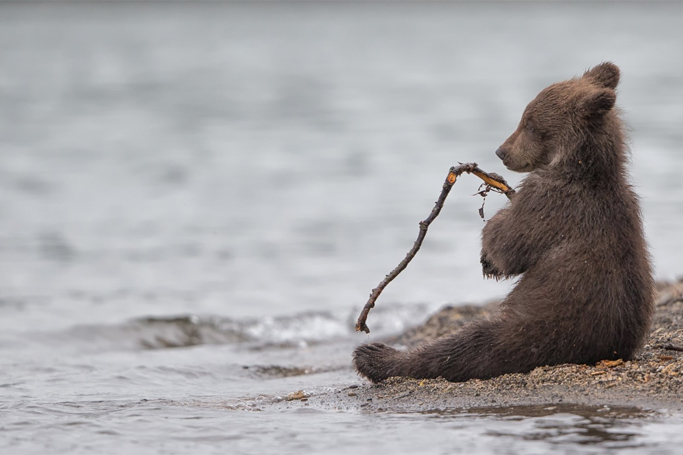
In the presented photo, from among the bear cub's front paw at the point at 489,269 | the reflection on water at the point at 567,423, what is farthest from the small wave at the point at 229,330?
the reflection on water at the point at 567,423

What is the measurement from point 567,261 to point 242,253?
1014cm

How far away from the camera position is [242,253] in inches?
606

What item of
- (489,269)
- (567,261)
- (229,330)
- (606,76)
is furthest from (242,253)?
(567,261)

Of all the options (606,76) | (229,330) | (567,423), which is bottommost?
(567,423)

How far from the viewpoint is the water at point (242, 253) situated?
17.6ft

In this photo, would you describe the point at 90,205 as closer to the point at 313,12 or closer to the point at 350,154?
the point at 350,154

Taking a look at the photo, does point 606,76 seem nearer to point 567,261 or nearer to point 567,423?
point 567,261

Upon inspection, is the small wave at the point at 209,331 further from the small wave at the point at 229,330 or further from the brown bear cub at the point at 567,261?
the brown bear cub at the point at 567,261

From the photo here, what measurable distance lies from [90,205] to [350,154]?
9.47 metres

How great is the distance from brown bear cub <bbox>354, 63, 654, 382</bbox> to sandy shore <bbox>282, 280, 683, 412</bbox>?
9 centimetres

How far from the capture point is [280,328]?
11.6 metres

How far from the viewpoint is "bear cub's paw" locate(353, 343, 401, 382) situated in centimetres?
630

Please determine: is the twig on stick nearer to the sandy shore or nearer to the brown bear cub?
the sandy shore

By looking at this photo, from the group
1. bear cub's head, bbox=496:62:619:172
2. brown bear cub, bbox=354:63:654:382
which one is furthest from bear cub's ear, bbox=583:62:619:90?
brown bear cub, bbox=354:63:654:382
